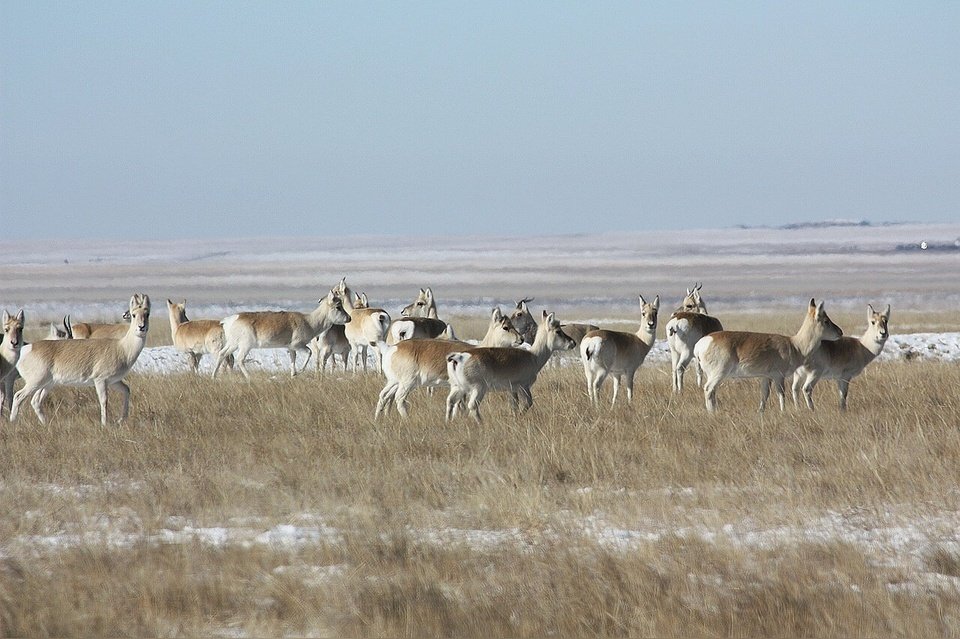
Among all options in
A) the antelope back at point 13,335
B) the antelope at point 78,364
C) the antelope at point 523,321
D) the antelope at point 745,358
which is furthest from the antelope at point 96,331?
the antelope at point 745,358

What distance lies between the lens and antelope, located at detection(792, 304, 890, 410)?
46.2ft

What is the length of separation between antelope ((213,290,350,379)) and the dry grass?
22.6 feet

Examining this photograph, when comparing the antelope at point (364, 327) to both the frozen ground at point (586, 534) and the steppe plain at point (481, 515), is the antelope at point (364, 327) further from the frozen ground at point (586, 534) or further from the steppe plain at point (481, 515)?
the frozen ground at point (586, 534)

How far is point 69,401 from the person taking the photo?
14.6 meters

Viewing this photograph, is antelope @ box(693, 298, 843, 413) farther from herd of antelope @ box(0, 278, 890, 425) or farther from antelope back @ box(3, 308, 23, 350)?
antelope back @ box(3, 308, 23, 350)

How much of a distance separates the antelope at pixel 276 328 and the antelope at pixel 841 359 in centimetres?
887

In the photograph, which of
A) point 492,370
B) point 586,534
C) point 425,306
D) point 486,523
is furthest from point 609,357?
point 425,306

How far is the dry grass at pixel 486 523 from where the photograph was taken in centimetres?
609

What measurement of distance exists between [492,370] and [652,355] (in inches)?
455

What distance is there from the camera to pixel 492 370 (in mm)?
12352

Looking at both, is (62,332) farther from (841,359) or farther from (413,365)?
(841,359)

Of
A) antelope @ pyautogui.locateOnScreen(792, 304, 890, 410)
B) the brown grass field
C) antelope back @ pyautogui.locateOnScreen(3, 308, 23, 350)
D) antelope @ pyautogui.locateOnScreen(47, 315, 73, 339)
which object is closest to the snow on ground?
antelope @ pyautogui.locateOnScreen(47, 315, 73, 339)

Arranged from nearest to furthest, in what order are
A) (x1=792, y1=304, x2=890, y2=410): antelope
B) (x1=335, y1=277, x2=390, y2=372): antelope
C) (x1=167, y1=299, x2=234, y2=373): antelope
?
(x1=792, y1=304, x2=890, y2=410): antelope < (x1=335, y1=277, x2=390, y2=372): antelope < (x1=167, y1=299, x2=234, y2=373): antelope

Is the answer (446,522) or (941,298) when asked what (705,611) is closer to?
(446,522)
